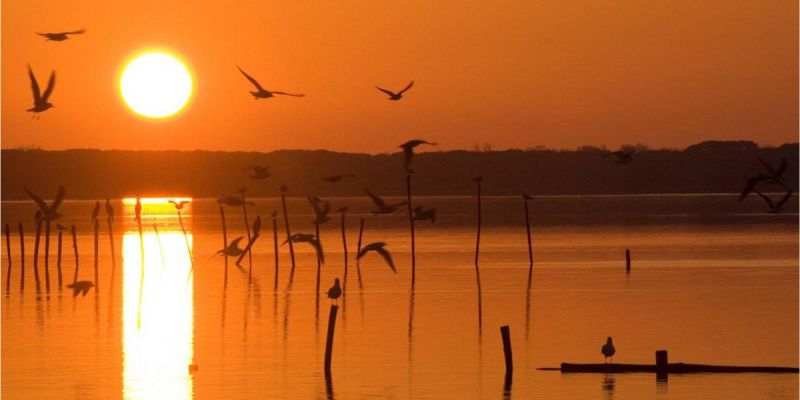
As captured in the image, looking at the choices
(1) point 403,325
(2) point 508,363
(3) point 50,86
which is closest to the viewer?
(3) point 50,86

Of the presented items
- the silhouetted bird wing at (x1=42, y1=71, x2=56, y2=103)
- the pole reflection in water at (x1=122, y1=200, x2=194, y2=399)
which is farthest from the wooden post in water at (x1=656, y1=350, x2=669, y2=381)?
the silhouetted bird wing at (x1=42, y1=71, x2=56, y2=103)

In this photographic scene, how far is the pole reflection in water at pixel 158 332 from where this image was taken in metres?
27.7

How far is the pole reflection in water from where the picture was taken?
27.7m

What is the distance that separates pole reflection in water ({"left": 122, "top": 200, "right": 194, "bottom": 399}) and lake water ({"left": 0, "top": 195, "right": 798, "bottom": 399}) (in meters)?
0.09

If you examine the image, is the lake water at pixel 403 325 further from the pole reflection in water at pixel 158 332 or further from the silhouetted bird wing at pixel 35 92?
the silhouetted bird wing at pixel 35 92

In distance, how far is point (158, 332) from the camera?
1479 inches

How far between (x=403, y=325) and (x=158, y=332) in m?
6.18

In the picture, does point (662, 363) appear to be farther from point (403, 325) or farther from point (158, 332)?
point (158, 332)

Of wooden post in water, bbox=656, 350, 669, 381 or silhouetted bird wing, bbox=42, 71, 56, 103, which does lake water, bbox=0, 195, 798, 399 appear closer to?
wooden post in water, bbox=656, 350, 669, 381

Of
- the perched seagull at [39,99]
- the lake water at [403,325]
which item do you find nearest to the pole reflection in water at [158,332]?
the lake water at [403,325]

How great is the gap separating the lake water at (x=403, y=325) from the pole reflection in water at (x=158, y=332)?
0.09m

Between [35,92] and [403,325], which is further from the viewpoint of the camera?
[403,325]

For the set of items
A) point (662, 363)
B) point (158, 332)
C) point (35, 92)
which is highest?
point (35, 92)

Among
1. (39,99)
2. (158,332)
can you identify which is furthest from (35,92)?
(158,332)
